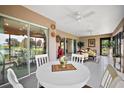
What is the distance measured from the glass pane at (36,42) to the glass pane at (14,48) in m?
0.28

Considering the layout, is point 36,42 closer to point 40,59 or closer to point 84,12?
point 40,59

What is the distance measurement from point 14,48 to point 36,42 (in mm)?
992

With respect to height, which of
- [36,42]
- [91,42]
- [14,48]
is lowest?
[14,48]

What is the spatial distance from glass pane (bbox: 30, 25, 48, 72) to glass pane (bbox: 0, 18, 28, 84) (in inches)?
10.8

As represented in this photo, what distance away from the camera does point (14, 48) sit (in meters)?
3.06

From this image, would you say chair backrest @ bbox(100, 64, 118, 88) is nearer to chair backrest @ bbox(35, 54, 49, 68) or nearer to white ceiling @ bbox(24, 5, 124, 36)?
chair backrest @ bbox(35, 54, 49, 68)

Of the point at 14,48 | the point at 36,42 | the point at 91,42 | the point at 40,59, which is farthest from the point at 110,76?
the point at 91,42

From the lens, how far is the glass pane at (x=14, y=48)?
2705mm

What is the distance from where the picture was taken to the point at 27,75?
333cm

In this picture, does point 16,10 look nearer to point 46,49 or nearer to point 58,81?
point 46,49

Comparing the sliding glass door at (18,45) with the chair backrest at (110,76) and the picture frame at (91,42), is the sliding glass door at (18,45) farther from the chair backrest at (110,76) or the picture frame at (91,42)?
the picture frame at (91,42)

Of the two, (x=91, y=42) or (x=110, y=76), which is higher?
(x=91, y=42)

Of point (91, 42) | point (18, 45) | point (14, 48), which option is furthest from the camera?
point (91, 42)

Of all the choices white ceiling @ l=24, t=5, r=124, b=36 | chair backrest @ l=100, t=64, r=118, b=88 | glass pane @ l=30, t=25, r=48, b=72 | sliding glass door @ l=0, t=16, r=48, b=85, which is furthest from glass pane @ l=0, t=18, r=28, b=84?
chair backrest @ l=100, t=64, r=118, b=88
